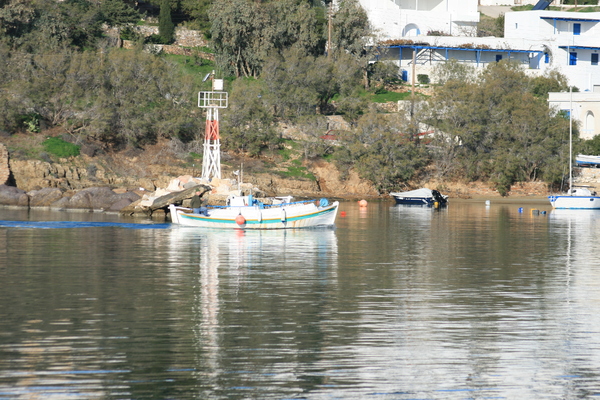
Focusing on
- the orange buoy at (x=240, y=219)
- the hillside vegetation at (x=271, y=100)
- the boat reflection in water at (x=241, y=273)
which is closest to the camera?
the boat reflection in water at (x=241, y=273)

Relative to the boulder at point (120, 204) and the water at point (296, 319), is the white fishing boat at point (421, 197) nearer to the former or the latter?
the boulder at point (120, 204)

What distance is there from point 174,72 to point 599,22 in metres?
65.2

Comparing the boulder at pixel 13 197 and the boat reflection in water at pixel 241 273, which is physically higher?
the boulder at pixel 13 197

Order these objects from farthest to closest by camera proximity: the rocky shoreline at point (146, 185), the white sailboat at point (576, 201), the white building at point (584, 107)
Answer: the white building at point (584, 107), the white sailboat at point (576, 201), the rocky shoreline at point (146, 185)

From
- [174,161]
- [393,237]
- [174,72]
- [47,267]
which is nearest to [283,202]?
[393,237]

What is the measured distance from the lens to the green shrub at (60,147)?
242 ft

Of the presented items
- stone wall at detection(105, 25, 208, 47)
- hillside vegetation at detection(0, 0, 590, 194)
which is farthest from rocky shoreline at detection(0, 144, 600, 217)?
stone wall at detection(105, 25, 208, 47)

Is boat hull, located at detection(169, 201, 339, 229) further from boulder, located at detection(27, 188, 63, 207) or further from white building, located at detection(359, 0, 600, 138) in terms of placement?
white building, located at detection(359, 0, 600, 138)

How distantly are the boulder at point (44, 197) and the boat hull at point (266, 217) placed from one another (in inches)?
719

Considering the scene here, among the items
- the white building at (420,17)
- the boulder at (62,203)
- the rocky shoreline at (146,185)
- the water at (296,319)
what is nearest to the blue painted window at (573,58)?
the white building at (420,17)

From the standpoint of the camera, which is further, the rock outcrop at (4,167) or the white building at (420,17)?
the white building at (420,17)

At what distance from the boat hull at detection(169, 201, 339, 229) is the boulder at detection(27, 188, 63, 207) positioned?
18269 millimetres

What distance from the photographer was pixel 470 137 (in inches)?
3455

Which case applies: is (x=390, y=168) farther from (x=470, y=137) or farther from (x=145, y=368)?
(x=145, y=368)
